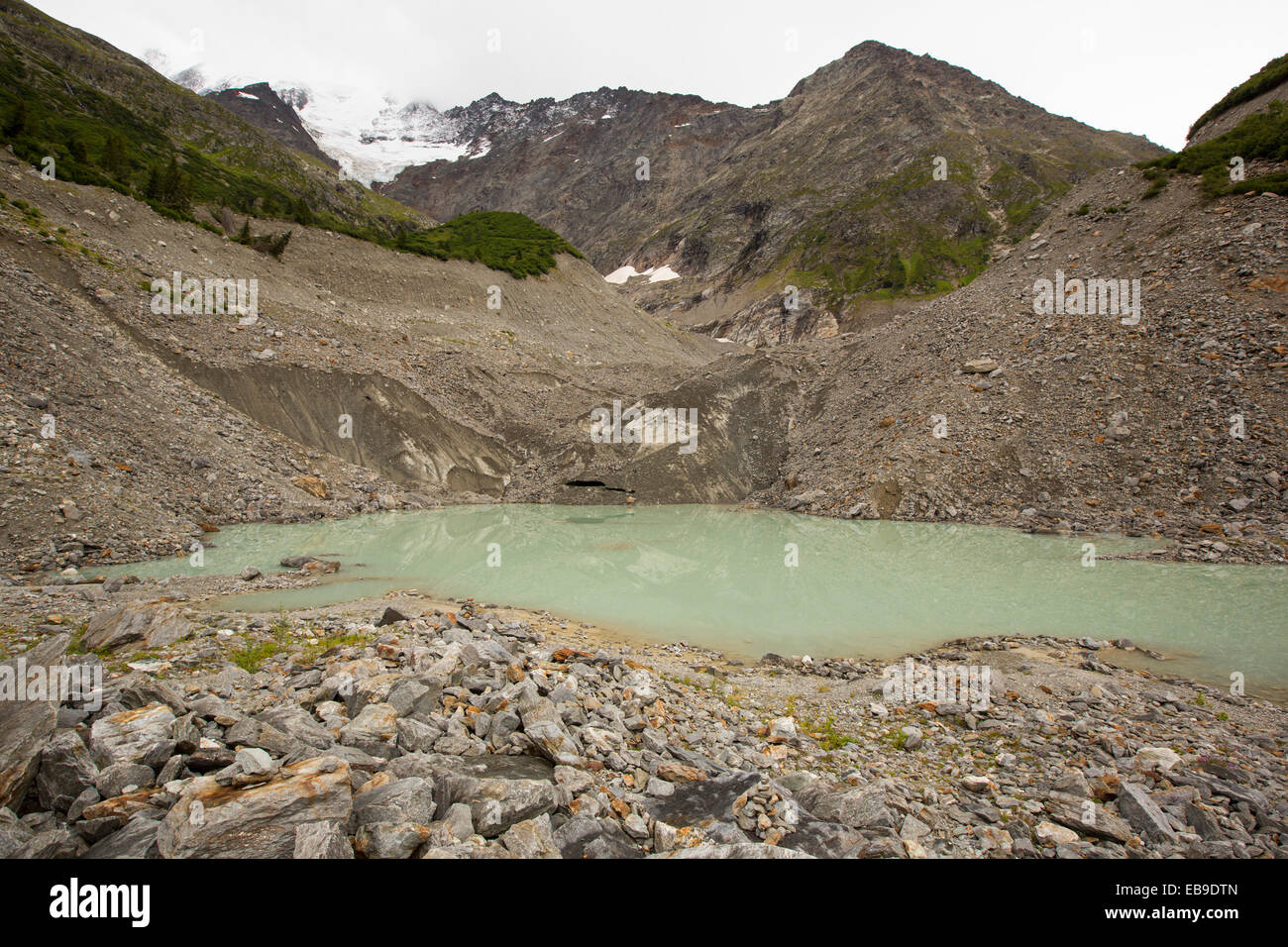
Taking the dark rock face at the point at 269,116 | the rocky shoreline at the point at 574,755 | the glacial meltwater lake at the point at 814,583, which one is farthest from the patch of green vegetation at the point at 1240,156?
the dark rock face at the point at 269,116

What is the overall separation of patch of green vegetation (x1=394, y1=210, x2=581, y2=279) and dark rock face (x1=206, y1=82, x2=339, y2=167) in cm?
14101

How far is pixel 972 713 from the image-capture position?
688 cm

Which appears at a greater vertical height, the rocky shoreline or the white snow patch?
the white snow patch

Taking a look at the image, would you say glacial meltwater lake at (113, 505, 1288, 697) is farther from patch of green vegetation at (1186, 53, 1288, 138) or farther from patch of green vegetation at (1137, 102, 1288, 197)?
patch of green vegetation at (1186, 53, 1288, 138)

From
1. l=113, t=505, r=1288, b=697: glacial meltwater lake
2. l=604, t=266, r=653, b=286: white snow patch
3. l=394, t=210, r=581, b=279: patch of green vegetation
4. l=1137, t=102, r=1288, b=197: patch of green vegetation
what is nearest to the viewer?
l=113, t=505, r=1288, b=697: glacial meltwater lake

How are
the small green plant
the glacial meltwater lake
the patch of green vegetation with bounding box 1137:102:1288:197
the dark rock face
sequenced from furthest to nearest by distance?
1. the dark rock face
2. the patch of green vegetation with bounding box 1137:102:1288:197
3. the glacial meltwater lake
4. the small green plant

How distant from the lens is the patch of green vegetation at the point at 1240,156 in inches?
978

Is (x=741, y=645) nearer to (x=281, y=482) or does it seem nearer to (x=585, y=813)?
(x=585, y=813)

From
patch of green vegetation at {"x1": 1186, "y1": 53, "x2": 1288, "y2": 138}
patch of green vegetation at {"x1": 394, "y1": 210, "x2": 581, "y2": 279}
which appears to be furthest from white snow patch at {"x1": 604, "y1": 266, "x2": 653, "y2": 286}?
patch of green vegetation at {"x1": 1186, "y1": 53, "x2": 1288, "y2": 138}

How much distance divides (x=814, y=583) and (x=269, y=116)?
22760 cm

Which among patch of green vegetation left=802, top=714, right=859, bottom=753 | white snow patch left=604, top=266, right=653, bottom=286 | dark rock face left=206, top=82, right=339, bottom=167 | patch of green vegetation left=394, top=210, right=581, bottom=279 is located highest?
dark rock face left=206, top=82, right=339, bottom=167

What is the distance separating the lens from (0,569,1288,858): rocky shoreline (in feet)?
11.4

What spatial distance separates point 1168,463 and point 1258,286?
8.77m

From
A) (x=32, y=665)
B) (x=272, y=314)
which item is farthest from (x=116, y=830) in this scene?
(x=272, y=314)
